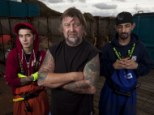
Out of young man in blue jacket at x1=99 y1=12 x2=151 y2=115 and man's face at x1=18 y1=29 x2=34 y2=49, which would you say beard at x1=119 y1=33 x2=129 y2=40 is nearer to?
young man in blue jacket at x1=99 y1=12 x2=151 y2=115

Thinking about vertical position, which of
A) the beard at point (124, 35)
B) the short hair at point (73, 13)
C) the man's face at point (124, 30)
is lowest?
the beard at point (124, 35)

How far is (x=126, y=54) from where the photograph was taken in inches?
119

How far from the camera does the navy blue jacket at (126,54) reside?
2992mm

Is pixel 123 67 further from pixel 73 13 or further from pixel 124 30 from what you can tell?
pixel 73 13

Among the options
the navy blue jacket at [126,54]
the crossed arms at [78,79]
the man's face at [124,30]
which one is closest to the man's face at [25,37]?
the crossed arms at [78,79]

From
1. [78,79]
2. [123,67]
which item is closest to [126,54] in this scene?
[123,67]

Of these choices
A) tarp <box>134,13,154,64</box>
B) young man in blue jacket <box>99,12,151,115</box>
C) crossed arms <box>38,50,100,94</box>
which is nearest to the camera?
crossed arms <box>38,50,100,94</box>

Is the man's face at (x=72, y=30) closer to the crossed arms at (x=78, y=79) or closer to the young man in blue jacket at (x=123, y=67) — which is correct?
the crossed arms at (x=78, y=79)

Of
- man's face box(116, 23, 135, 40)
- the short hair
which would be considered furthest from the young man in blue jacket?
the short hair

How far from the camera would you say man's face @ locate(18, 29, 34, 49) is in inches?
107

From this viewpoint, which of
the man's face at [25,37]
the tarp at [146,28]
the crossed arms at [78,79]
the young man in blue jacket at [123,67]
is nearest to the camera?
the crossed arms at [78,79]

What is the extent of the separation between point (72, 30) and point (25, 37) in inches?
32.3

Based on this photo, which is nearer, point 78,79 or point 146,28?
point 78,79

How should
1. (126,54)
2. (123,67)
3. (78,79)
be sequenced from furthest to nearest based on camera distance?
(126,54)
(123,67)
(78,79)
